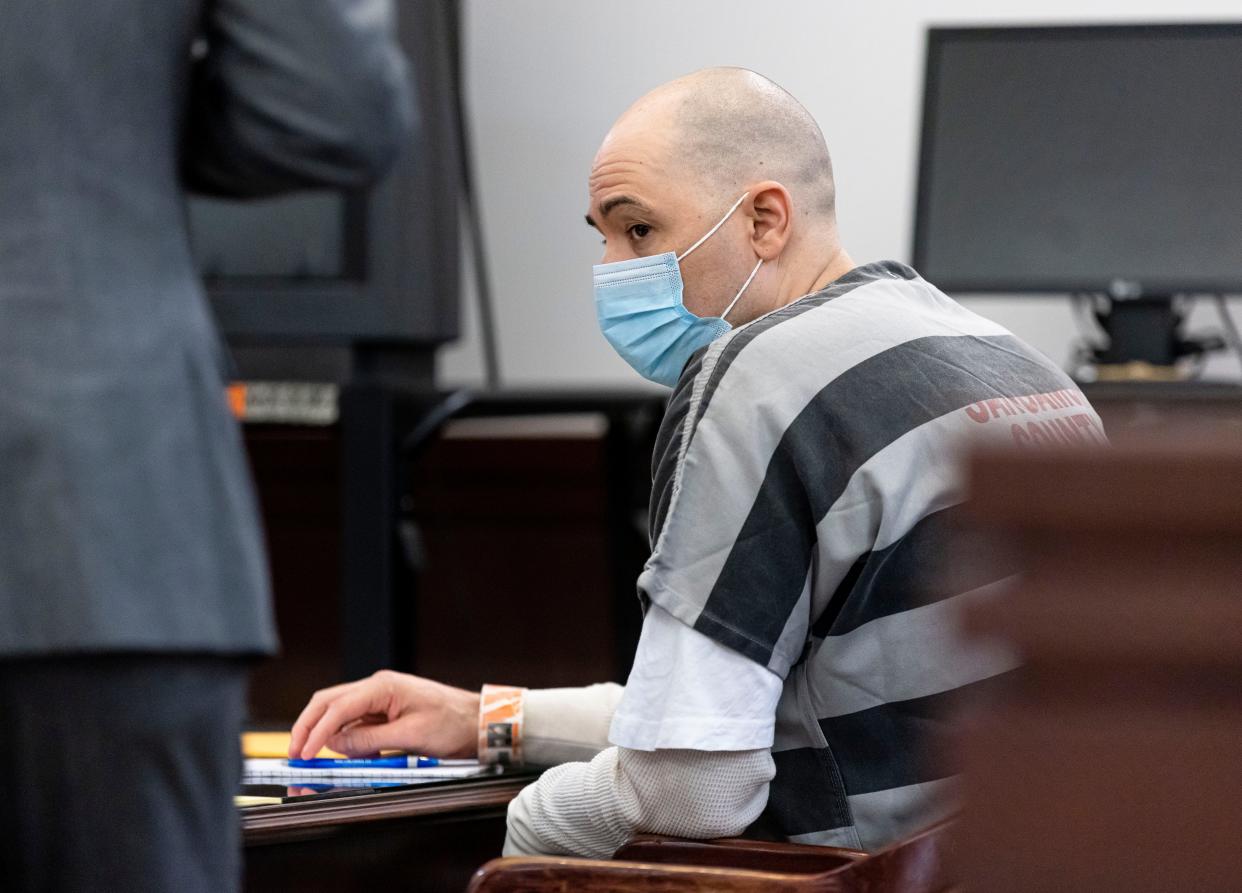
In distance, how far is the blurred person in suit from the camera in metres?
0.72

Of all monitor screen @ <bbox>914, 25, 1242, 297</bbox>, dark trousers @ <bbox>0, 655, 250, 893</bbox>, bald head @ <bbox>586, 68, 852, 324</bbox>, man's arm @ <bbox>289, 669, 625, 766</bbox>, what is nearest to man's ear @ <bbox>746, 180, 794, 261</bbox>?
bald head @ <bbox>586, 68, 852, 324</bbox>

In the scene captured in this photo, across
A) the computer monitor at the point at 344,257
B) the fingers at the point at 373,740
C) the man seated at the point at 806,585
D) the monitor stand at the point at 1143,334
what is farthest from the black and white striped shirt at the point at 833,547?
the monitor stand at the point at 1143,334

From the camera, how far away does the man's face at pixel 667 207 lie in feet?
4.62

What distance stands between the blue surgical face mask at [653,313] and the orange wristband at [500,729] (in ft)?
1.14

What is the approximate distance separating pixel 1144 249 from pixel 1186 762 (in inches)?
103

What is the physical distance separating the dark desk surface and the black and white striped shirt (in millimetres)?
222

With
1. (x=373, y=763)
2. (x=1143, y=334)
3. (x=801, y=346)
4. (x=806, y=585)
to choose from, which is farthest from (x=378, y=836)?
(x=1143, y=334)

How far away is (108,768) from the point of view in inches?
28.8

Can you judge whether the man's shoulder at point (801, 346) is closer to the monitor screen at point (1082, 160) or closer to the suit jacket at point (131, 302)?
the suit jacket at point (131, 302)

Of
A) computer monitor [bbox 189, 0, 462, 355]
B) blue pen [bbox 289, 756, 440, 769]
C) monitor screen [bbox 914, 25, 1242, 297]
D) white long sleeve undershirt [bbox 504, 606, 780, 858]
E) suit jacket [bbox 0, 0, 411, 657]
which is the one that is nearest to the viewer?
suit jacket [bbox 0, 0, 411, 657]

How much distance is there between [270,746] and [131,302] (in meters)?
0.74

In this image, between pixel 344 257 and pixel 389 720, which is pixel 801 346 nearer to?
pixel 389 720

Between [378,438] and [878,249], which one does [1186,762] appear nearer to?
[378,438]

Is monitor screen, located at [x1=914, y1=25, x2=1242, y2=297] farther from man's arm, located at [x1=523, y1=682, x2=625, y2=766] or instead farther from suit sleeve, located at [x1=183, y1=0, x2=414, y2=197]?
suit sleeve, located at [x1=183, y1=0, x2=414, y2=197]
